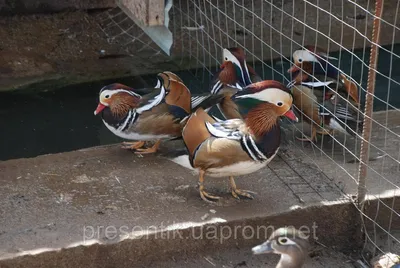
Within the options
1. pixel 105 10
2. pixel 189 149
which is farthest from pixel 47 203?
pixel 105 10

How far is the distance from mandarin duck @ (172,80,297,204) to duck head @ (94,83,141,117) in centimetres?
68

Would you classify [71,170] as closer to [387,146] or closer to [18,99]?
[387,146]

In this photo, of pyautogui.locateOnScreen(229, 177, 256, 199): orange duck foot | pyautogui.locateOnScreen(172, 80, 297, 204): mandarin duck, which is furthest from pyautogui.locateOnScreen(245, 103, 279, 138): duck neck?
pyautogui.locateOnScreen(229, 177, 256, 199): orange duck foot

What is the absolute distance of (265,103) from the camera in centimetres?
378

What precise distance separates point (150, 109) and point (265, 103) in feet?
2.95

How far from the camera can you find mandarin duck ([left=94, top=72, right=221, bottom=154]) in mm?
4371

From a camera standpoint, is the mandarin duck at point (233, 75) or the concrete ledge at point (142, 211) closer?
the concrete ledge at point (142, 211)

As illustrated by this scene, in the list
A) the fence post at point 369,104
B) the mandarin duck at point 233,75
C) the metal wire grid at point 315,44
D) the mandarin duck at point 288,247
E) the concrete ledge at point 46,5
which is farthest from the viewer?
the concrete ledge at point 46,5

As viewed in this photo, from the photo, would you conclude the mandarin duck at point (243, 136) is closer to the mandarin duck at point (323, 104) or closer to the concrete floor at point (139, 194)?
the concrete floor at point (139, 194)

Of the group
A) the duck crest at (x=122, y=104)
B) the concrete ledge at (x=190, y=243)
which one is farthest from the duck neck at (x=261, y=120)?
the duck crest at (x=122, y=104)

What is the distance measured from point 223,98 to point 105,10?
3246 mm

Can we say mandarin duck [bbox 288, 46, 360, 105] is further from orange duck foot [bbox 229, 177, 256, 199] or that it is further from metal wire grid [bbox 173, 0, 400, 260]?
orange duck foot [bbox 229, 177, 256, 199]

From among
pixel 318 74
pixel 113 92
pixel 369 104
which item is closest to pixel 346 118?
pixel 318 74

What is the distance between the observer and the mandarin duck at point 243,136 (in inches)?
Result: 145
